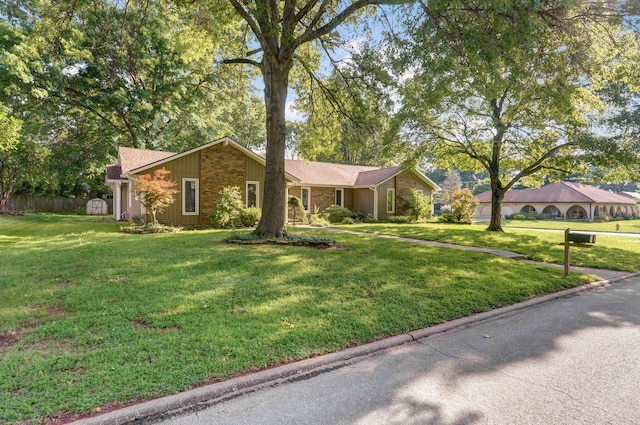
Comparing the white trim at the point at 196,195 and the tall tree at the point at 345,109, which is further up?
the tall tree at the point at 345,109

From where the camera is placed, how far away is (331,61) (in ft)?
40.7

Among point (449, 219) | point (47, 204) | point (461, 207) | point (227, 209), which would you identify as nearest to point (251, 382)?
point (227, 209)

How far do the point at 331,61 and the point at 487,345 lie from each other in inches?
431

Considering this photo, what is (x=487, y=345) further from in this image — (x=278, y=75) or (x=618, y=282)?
(x=278, y=75)

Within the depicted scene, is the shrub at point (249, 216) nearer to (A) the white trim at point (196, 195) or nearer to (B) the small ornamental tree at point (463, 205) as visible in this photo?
(A) the white trim at point (196, 195)

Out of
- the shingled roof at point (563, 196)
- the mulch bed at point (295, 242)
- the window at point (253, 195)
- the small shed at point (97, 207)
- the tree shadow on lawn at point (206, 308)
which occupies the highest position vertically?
the shingled roof at point (563, 196)

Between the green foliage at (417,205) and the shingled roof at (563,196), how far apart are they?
20.5m

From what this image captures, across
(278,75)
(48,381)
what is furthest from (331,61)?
(48,381)

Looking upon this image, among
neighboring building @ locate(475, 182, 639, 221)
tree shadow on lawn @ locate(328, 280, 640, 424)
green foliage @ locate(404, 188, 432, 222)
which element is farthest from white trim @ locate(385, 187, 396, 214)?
tree shadow on lawn @ locate(328, 280, 640, 424)

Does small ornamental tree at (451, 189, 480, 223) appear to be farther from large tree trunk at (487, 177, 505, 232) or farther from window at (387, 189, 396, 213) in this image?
large tree trunk at (487, 177, 505, 232)

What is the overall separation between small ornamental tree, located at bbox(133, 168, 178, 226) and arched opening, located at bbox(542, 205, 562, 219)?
39.6 metres

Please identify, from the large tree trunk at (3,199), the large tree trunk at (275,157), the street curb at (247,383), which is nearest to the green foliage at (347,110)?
the large tree trunk at (275,157)

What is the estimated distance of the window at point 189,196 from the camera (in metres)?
16.2

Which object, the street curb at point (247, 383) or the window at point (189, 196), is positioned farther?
the window at point (189, 196)
